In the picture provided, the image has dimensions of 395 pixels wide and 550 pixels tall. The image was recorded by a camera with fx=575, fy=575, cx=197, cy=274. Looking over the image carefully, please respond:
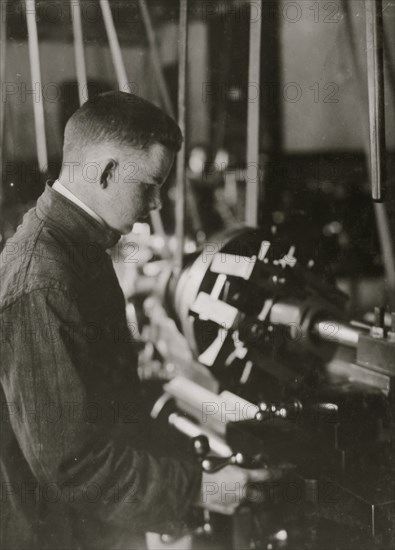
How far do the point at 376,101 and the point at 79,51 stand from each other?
0.78 meters

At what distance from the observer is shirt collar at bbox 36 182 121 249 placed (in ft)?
3.92

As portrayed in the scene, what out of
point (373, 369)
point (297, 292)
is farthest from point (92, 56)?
point (373, 369)

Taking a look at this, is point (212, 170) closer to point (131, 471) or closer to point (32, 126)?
point (32, 126)

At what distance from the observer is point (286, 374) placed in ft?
4.62

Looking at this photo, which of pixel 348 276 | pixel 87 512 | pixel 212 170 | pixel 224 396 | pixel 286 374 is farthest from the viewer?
pixel 212 170

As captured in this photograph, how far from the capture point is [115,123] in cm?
124

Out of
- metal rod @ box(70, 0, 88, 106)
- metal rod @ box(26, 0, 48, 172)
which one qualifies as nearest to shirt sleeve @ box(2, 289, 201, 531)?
metal rod @ box(26, 0, 48, 172)

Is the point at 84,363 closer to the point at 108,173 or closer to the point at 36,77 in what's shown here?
the point at 108,173

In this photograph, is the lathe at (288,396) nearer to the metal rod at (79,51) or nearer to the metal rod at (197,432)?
the metal rod at (197,432)

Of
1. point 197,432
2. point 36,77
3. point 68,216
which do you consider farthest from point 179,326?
point 36,77

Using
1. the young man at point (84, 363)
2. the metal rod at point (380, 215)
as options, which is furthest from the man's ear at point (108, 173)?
the metal rod at point (380, 215)

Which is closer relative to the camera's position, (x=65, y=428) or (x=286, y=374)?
(x=65, y=428)

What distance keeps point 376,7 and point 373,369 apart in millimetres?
794

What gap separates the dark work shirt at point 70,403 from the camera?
1.10 m
